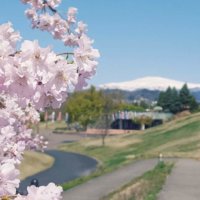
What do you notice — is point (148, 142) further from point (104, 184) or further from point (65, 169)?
point (104, 184)

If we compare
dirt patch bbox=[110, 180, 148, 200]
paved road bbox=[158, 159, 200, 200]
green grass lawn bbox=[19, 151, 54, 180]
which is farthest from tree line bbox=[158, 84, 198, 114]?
dirt patch bbox=[110, 180, 148, 200]

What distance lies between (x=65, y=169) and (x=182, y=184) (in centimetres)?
2445

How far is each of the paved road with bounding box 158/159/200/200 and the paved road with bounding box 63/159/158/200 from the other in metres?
2.09

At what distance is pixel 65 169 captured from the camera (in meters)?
44.0

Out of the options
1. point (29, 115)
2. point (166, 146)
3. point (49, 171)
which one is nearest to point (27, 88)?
point (29, 115)

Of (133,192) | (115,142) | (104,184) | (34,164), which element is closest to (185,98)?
(115,142)

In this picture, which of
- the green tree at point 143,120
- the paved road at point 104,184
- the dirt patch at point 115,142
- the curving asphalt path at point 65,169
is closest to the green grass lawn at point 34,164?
the curving asphalt path at point 65,169

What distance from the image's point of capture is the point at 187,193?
1802cm

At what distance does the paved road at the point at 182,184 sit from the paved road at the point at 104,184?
209cm

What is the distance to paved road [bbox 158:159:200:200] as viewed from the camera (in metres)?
17.2

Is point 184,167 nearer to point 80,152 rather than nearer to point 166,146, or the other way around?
point 166,146

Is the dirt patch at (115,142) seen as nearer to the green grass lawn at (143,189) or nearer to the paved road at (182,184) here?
the paved road at (182,184)

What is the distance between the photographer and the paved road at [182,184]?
17.2 m

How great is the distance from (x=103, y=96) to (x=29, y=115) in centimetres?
6927
